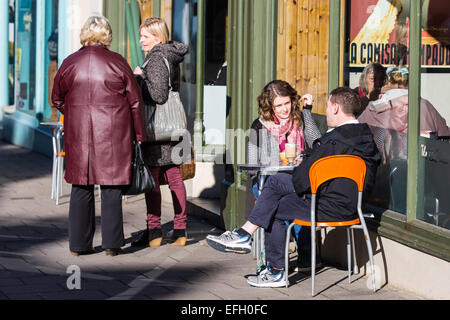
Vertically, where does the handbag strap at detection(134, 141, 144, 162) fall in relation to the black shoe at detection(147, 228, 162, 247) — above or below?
above

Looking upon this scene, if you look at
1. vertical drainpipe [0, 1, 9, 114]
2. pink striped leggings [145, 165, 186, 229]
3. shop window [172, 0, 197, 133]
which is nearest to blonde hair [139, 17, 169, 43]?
pink striped leggings [145, 165, 186, 229]

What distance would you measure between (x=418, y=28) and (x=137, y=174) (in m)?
2.43

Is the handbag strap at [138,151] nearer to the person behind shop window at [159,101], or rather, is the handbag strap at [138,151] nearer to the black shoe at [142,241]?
the person behind shop window at [159,101]

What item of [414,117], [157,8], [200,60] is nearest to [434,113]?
Answer: [414,117]

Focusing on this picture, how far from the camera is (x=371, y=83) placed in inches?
285

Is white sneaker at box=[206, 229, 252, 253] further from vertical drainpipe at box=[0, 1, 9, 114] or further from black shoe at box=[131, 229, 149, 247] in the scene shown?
vertical drainpipe at box=[0, 1, 9, 114]

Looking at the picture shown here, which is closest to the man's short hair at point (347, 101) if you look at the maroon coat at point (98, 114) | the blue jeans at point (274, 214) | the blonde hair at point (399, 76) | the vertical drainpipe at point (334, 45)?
the blonde hair at point (399, 76)

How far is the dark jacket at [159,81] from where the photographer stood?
7.90 meters

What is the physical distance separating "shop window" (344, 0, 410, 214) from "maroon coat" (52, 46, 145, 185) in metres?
1.67

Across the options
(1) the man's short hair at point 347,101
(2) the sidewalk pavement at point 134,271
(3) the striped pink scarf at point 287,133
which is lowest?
(2) the sidewalk pavement at point 134,271

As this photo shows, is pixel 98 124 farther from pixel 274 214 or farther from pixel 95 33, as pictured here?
pixel 274 214

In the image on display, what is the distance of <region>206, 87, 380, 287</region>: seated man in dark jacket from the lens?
6469 mm

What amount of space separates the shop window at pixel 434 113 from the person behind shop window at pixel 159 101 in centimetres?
223

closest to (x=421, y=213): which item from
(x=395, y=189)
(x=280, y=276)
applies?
(x=395, y=189)
